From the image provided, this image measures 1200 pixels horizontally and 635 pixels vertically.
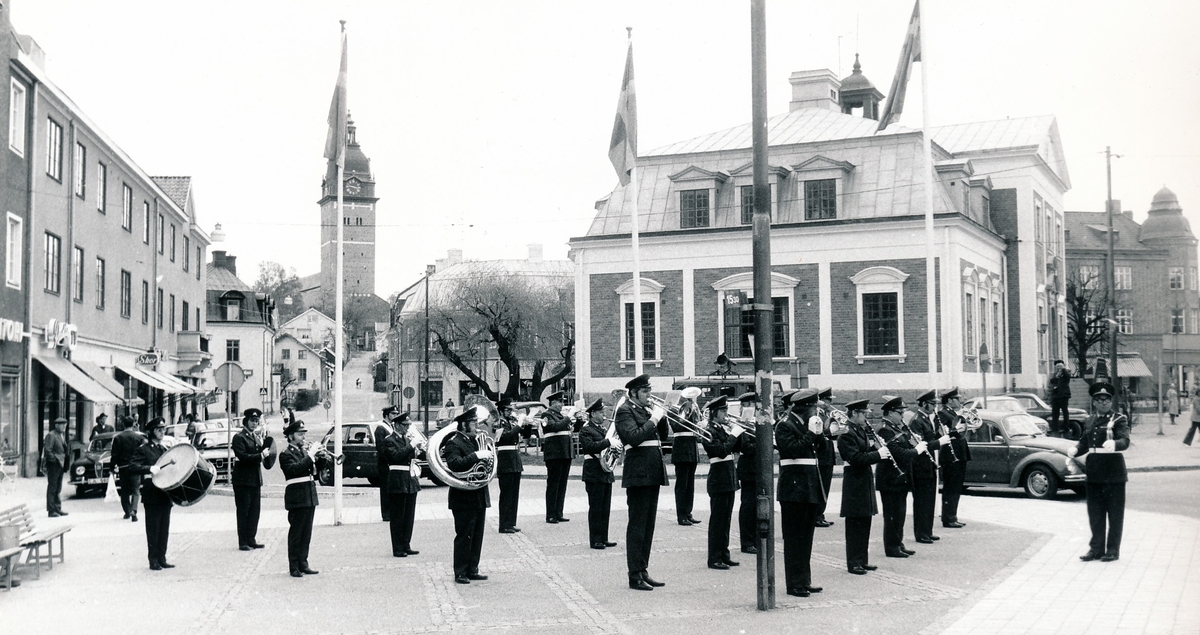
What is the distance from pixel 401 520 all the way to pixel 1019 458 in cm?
1126

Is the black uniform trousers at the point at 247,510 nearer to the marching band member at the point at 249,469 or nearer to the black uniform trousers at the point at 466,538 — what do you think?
the marching band member at the point at 249,469

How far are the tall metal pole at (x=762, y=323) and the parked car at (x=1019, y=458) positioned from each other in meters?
10.6

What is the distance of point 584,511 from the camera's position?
18000 mm

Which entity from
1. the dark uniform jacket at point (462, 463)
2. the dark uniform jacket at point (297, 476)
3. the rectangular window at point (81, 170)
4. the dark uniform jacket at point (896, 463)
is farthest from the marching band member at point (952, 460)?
the rectangular window at point (81, 170)

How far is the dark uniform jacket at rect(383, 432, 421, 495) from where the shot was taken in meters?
13.5

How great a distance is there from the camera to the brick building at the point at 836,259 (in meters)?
38.1

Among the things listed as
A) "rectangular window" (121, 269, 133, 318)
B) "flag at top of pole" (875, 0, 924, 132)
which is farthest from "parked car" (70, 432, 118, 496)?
"flag at top of pole" (875, 0, 924, 132)

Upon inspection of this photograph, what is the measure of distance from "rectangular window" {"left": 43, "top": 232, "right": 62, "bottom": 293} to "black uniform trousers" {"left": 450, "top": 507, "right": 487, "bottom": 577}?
18.6 metres

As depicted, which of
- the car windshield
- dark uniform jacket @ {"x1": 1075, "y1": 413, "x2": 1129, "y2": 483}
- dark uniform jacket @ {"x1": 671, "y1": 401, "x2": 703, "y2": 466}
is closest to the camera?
dark uniform jacket @ {"x1": 1075, "y1": 413, "x2": 1129, "y2": 483}

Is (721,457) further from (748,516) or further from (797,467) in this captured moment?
(797,467)

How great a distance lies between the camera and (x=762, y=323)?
31.7 feet

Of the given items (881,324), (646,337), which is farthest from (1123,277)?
(646,337)

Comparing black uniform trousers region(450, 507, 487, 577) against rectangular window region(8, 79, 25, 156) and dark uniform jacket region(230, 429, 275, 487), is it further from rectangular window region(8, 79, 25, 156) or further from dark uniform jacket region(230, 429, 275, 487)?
rectangular window region(8, 79, 25, 156)

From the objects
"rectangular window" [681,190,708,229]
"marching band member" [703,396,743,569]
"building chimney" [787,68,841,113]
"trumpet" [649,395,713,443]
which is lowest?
"marching band member" [703,396,743,569]
